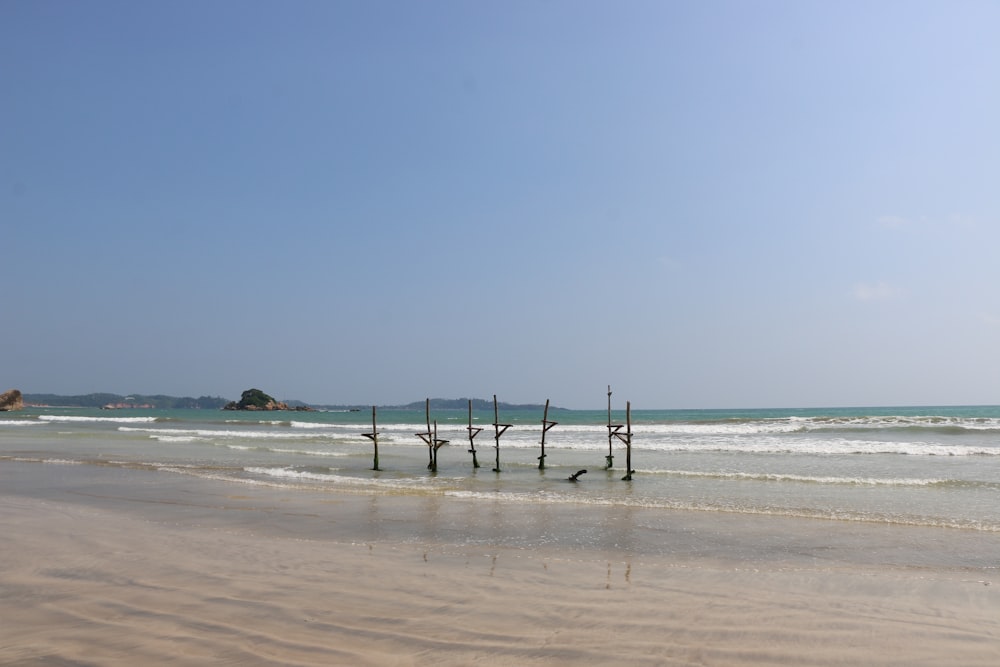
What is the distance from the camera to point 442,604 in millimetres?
5723

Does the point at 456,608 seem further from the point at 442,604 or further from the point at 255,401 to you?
the point at 255,401

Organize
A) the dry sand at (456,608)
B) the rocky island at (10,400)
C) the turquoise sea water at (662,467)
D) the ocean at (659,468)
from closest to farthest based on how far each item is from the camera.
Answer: the dry sand at (456,608) → the ocean at (659,468) → the turquoise sea water at (662,467) → the rocky island at (10,400)

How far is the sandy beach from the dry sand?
0.08 feet

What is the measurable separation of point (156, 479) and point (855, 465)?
2092cm

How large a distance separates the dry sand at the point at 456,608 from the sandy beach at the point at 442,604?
0.08 feet

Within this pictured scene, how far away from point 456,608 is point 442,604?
177 mm

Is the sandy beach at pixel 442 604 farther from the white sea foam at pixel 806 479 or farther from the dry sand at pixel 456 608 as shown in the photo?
the white sea foam at pixel 806 479

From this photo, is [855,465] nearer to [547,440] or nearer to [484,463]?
[484,463]

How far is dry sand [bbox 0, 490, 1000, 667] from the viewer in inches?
180

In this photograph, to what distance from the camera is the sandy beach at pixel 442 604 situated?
4586mm

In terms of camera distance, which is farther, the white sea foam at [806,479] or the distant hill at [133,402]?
the distant hill at [133,402]

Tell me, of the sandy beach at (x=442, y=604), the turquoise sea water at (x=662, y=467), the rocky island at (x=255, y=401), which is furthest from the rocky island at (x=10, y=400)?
the sandy beach at (x=442, y=604)

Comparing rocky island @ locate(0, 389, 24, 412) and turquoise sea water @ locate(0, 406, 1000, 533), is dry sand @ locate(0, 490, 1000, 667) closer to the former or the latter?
turquoise sea water @ locate(0, 406, 1000, 533)

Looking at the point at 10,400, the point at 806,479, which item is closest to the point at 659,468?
the point at 806,479
